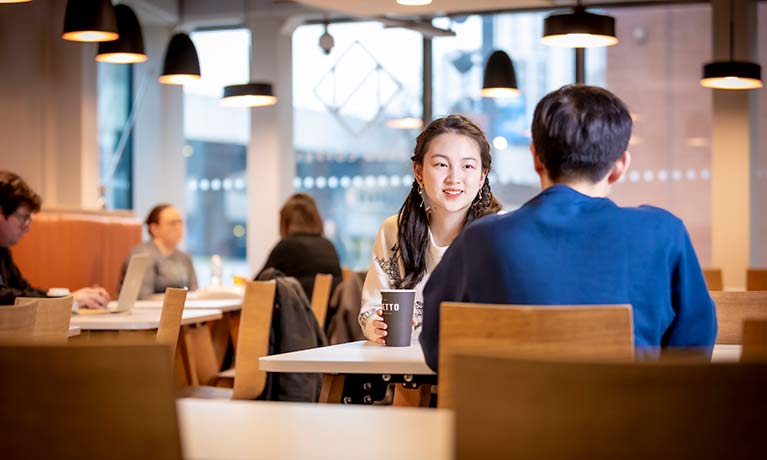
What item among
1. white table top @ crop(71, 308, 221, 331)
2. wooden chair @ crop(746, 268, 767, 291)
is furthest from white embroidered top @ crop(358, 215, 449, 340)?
wooden chair @ crop(746, 268, 767, 291)

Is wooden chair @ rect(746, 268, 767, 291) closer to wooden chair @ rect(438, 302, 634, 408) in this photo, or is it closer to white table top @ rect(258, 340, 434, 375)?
white table top @ rect(258, 340, 434, 375)

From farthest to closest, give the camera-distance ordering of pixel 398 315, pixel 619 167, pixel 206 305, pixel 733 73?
pixel 733 73 < pixel 206 305 < pixel 398 315 < pixel 619 167

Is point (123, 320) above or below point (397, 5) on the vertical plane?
below

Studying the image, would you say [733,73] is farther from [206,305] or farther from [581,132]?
[581,132]

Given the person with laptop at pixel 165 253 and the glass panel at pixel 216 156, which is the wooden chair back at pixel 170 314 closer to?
the person with laptop at pixel 165 253

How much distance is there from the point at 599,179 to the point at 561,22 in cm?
363

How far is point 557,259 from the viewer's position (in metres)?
1.78

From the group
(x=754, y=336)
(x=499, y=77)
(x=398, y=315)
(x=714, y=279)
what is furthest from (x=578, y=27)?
(x=754, y=336)

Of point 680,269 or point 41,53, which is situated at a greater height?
point 41,53

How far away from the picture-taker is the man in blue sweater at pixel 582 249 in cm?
178

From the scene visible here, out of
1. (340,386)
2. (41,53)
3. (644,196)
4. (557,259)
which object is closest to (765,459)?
(557,259)

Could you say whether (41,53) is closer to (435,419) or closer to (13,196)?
(13,196)

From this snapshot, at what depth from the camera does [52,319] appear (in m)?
2.84

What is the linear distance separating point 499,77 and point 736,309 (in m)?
5.36
